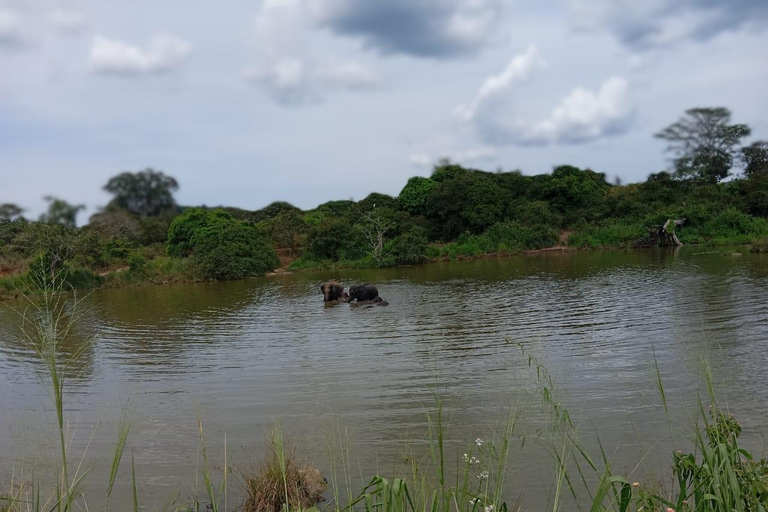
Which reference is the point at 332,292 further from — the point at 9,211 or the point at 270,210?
the point at 9,211

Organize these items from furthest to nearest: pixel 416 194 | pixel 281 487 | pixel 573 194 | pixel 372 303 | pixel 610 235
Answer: pixel 416 194 → pixel 573 194 → pixel 610 235 → pixel 372 303 → pixel 281 487

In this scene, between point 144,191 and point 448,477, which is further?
point 448,477

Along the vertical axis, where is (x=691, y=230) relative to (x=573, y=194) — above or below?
below

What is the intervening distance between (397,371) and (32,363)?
24.1 ft

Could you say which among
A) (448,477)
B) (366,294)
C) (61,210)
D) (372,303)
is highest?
(61,210)

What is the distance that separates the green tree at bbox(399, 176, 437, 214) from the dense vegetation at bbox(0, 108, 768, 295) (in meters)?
0.08

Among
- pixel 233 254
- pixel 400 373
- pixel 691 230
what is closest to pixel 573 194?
pixel 691 230

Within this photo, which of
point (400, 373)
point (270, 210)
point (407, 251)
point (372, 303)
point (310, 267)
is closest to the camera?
point (400, 373)

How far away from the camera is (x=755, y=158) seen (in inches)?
1618

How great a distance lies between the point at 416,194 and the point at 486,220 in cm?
666

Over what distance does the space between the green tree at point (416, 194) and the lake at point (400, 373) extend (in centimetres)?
2510

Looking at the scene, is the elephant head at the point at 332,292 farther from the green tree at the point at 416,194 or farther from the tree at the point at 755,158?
the tree at the point at 755,158

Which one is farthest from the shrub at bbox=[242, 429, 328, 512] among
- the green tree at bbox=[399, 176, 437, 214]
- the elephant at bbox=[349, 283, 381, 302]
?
the green tree at bbox=[399, 176, 437, 214]

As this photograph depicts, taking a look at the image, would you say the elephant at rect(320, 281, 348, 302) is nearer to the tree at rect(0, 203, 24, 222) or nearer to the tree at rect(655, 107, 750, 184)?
the tree at rect(0, 203, 24, 222)
